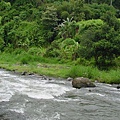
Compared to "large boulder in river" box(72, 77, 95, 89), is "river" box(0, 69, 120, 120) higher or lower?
higher

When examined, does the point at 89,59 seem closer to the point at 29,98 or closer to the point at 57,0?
the point at 29,98

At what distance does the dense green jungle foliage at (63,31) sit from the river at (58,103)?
9.16 meters

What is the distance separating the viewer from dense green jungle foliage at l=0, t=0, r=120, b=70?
2922 centimetres

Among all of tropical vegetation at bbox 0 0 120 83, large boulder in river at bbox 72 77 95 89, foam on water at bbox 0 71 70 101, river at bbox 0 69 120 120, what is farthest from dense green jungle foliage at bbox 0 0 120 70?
foam on water at bbox 0 71 70 101

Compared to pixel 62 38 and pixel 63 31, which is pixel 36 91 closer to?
pixel 62 38

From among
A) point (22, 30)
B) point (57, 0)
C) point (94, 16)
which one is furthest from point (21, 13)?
point (94, 16)

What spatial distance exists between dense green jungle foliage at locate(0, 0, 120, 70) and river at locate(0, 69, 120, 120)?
9.16 metres

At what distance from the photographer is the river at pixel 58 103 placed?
491 inches

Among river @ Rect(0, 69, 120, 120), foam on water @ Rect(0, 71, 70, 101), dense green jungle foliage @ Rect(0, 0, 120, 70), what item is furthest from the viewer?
dense green jungle foliage @ Rect(0, 0, 120, 70)

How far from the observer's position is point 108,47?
91.9ft

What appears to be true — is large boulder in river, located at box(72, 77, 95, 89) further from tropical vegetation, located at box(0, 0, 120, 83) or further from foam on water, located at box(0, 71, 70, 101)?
tropical vegetation, located at box(0, 0, 120, 83)

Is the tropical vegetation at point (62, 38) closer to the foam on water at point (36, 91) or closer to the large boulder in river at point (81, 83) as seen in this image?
the large boulder in river at point (81, 83)

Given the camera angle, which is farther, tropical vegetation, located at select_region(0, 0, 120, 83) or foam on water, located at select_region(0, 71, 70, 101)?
tropical vegetation, located at select_region(0, 0, 120, 83)

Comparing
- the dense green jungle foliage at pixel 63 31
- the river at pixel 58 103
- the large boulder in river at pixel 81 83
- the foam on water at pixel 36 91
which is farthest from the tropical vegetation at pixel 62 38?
the river at pixel 58 103
